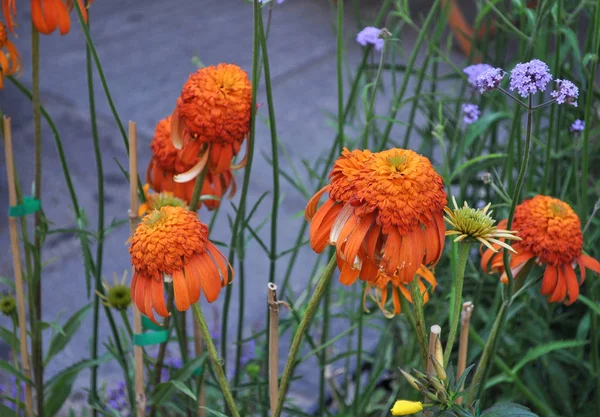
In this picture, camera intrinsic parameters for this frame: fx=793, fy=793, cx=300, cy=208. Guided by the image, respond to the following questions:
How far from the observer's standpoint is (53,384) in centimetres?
88

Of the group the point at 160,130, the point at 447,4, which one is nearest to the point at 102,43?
the point at 447,4

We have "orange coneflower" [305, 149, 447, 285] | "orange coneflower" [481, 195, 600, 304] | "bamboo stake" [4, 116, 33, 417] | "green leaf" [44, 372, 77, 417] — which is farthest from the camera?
"green leaf" [44, 372, 77, 417]

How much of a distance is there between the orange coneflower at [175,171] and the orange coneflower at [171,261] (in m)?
0.15

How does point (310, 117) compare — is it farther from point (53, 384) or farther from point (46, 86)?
point (53, 384)

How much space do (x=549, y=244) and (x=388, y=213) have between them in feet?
0.71

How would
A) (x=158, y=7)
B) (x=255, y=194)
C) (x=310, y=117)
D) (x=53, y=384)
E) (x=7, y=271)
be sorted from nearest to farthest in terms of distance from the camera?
(x=53, y=384) → (x=7, y=271) → (x=255, y=194) → (x=310, y=117) → (x=158, y=7)

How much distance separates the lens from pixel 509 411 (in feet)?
1.62

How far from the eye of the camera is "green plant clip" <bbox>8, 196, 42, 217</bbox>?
30.7 inches

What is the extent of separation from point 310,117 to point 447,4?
1.32m

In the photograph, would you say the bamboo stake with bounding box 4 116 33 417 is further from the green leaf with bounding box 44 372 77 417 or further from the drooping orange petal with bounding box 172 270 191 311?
the drooping orange petal with bounding box 172 270 191 311

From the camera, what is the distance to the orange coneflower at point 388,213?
1.56ft

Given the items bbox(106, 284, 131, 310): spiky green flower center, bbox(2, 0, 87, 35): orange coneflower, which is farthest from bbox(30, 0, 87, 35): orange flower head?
bbox(106, 284, 131, 310): spiky green flower center

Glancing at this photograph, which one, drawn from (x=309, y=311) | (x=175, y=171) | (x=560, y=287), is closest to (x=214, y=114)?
(x=175, y=171)

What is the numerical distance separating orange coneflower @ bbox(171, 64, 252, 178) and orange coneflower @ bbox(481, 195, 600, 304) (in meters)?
0.24
